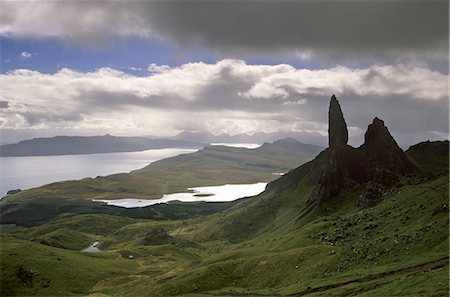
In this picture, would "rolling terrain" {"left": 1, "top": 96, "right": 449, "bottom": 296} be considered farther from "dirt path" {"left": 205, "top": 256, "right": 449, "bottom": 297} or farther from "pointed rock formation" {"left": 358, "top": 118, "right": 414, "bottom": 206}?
"pointed rock formation" {"left": 358, "top": 118, "right": 414, "bottom": 206}

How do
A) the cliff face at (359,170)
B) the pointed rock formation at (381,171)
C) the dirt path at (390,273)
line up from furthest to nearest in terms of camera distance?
the cliff face at (359,170) → the pointed rock formation at (381,171) → the dirt path at (390,273)

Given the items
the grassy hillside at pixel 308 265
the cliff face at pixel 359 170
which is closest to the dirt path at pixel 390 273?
the grassy hillside at pixel 308 265

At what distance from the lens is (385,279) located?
58.5m

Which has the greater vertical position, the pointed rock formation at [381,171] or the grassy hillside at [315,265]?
the pointed rock formation at [381,171]

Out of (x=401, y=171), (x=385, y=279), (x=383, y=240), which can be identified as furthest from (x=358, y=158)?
(x=385, y=279)

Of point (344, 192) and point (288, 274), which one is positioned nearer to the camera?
point (288, 274)

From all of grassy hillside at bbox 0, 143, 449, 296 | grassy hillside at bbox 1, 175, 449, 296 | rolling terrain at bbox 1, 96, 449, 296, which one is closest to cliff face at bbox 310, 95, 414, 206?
rolling terrain at bbox 1, 96, 449, 296

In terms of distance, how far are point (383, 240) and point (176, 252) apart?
110m

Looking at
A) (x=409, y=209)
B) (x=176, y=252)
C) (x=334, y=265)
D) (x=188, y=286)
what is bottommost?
(x=176, y=252)

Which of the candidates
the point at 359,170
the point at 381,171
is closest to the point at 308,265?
the point at 381,171

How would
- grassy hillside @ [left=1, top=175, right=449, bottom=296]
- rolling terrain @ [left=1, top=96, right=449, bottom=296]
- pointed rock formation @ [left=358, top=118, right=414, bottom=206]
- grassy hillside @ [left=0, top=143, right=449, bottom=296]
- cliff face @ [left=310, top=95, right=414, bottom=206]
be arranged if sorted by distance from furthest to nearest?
cliff face @ [left=310, top=95, right=414, bottom=206], pointed rock formation @ [left=358, top=118, right=414, bottom=206], rolling terrain @ [left=1, top=96, right=449, bottom=296], grassy hillside @ [left=0, top=143, right=449, bottom=296], grassy hillside @ [left=1, top=175, right=449, bottom=296]

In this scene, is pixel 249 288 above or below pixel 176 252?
above

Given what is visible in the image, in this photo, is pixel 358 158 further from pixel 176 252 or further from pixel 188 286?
pixel 188 286

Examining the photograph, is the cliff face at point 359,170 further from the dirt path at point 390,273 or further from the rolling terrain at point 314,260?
the dirt path at point 390,273
